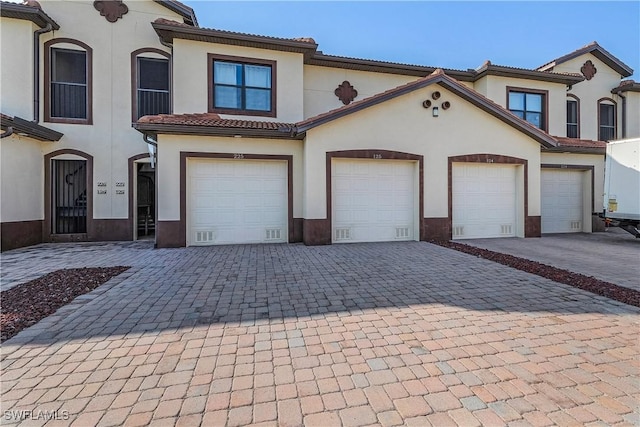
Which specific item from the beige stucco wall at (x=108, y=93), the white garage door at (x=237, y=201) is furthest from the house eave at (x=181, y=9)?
the white garage door at (x=237, y=201)

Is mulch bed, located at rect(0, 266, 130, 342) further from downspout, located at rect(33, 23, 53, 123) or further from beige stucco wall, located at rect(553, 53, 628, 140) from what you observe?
beige stucco wall, located at rect(553, 53, 628, 140)

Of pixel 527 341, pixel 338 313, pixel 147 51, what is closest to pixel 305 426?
pixel 338 313

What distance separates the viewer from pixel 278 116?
11516mm

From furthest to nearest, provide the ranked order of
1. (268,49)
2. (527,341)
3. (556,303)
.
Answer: (268,49), (556,303), (527,341)

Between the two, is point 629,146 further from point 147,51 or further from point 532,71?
point 147,51

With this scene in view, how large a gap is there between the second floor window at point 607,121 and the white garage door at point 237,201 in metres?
16.0

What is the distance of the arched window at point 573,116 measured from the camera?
14.9 meters

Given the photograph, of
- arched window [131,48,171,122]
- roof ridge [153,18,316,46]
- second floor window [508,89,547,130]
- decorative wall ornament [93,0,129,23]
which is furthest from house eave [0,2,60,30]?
second floor window [508,89,547,130]

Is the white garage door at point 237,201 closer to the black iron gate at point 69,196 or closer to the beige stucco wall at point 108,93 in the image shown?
the beige stucco wall at point 108,93

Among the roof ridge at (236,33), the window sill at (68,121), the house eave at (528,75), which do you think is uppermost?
the roof ridge at (236,33)

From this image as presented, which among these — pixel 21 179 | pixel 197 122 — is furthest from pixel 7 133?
pixel 197 122

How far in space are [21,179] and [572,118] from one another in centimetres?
2232

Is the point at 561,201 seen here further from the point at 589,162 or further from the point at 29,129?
the point at 29,129

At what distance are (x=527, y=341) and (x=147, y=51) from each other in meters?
13.9
